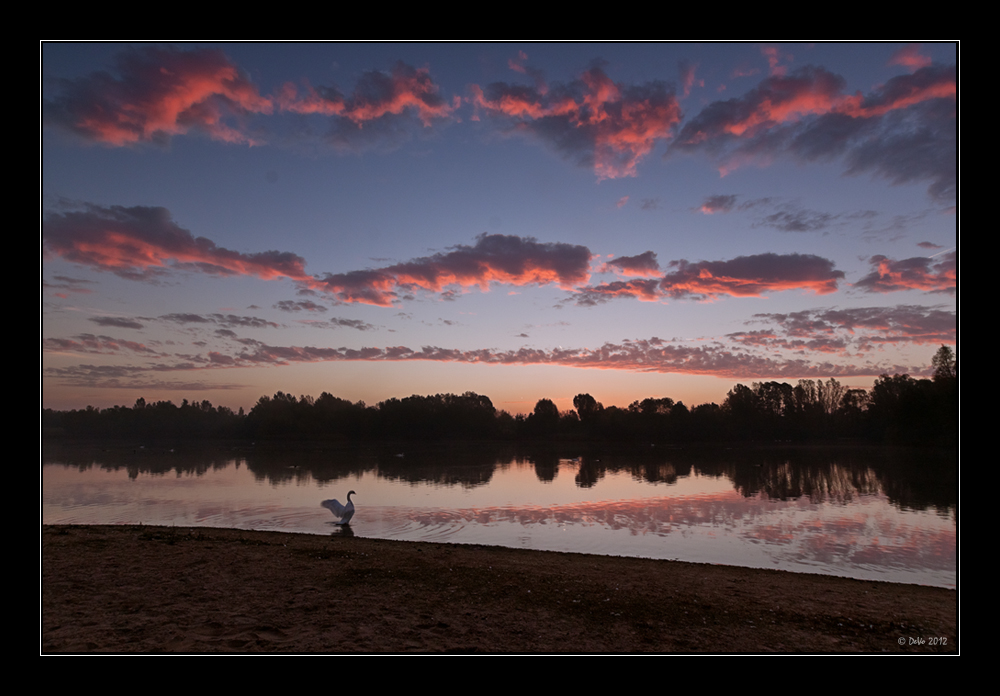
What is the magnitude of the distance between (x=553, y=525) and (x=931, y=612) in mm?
11528

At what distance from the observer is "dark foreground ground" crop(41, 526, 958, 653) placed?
6.25 metres

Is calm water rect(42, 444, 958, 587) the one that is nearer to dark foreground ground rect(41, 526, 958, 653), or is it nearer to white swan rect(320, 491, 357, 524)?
white swan rect(320, 491, 357, 524)

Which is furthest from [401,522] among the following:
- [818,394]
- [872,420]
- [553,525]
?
[818,394]

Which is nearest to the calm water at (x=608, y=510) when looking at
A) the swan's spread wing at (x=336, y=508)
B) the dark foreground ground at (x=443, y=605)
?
the swan's spread wing at (x=336, y=508)

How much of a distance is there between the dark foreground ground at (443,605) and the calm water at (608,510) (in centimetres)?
Result: 232

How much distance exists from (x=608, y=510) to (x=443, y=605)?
1555 cm

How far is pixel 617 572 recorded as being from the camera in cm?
1045

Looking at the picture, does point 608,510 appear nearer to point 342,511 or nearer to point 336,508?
point 342,511

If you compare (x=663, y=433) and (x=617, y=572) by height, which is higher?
(x=617, y=572)

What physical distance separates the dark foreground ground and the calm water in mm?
2316

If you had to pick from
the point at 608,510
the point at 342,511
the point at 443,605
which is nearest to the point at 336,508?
the point at 342,511

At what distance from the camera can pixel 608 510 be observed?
21.9m

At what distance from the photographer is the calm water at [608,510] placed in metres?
14.4
